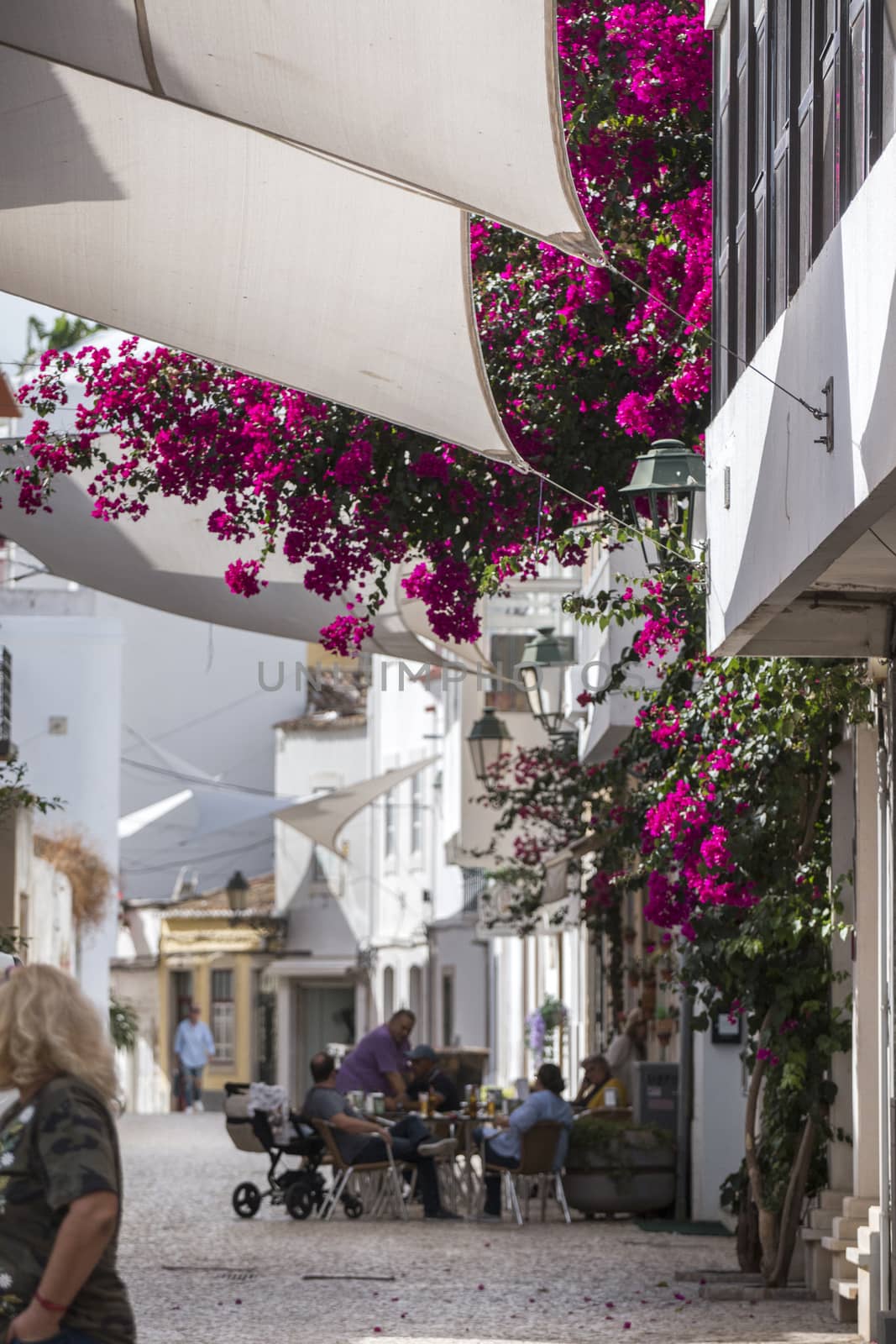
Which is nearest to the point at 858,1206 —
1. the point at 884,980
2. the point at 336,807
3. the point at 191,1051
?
the point at 884,980

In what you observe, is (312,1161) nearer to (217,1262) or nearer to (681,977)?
(217,1262)

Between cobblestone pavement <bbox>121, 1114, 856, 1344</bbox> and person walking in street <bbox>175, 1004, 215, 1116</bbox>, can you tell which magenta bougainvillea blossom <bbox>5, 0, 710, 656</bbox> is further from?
person walking in street <bbox>175, 1004, 215, 1116</bbox>

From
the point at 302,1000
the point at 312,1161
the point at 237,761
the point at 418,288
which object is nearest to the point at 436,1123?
the point at 312,1161

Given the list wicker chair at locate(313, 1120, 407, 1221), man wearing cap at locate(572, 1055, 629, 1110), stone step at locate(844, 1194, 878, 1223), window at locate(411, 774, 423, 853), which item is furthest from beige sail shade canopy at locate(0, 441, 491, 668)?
window at locate(411, 774, 423, 853)

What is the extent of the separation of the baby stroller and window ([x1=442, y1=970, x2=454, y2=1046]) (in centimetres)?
2340

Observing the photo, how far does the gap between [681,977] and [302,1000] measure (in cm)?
3723

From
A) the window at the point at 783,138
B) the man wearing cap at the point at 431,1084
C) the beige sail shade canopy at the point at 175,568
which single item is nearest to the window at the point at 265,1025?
the man wearing cap at the point at 431,1084

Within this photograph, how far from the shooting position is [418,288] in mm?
9180

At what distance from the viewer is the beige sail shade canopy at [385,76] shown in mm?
6871

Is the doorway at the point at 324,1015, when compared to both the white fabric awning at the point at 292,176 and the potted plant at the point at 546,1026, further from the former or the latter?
the white fabric awning at the point at 292,176

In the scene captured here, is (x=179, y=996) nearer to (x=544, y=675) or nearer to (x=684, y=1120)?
(x=544, y=675)

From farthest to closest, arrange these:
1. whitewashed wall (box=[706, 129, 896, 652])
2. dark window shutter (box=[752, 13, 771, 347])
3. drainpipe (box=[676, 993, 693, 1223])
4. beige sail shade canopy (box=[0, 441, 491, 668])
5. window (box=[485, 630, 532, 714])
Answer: window (box=[485, 630, 532, 714]), drainpipe (box=[676, 993, 693, 1223]), beige sail shade canopy (box=[0, 441, 491, 668]), dark window shutter (box=[752, 13, 771, 347]), whitewashed wall (box=[706, 129, 896, 652])

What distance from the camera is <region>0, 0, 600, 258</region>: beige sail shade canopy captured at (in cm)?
687

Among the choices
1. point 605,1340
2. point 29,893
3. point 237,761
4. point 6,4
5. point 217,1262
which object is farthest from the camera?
point 237,761
